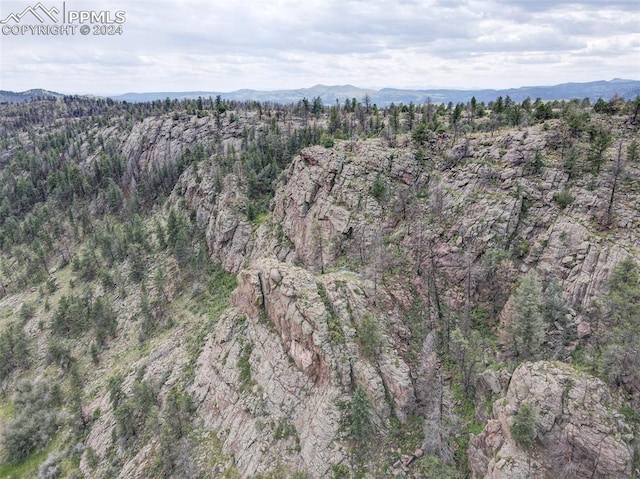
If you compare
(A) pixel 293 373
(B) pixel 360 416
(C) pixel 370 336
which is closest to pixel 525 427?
(B) pixel 360 416

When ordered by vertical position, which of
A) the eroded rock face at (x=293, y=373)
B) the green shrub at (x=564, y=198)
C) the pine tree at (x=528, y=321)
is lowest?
the eroded rock face at (x=293, y=373)

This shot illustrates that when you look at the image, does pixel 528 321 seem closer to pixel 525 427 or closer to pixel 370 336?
pixel 525 427

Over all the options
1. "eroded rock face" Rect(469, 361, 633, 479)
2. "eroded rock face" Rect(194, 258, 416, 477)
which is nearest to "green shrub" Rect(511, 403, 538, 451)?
"eroded rock face" Rect(469, 361, 633, 479)

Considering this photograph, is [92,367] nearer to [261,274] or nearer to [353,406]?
[261,274]

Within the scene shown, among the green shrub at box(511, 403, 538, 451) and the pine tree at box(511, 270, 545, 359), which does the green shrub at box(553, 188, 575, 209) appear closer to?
the pine tree at box(511, 270, 545, 359)

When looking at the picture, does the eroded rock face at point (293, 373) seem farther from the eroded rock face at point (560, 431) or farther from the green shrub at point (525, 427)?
the green shrub at point (525, 427)

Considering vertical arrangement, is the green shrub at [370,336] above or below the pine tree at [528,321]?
below

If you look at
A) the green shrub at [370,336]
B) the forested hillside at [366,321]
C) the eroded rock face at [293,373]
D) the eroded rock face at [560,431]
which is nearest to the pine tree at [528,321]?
the forested hillside at [366,321]
